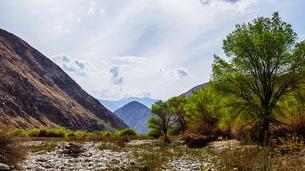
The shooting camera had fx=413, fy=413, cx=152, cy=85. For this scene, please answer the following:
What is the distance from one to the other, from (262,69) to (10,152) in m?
28.0

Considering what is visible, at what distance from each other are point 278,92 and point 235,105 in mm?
4131

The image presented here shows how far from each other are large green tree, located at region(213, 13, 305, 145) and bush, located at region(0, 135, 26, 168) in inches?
992

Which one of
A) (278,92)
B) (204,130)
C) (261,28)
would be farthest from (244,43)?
(204,130)

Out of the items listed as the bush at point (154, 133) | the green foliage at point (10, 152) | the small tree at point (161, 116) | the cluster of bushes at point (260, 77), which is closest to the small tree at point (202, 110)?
the small tree at point (161, 116)

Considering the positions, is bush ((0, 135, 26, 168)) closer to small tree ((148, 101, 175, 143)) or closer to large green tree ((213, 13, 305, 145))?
large green tree ((213, 13, 305, 145))

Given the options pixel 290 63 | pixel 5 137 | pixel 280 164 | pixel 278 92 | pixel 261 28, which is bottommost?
pixel 280 164

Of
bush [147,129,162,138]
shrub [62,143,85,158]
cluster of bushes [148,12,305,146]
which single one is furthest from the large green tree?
bush [147,129,162,138]

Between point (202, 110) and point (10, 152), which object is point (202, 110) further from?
point (10, 152)

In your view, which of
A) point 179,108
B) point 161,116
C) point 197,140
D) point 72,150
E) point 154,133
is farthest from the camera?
point 179,108

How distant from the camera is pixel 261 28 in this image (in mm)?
39625

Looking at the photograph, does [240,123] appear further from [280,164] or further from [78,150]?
[280,164]

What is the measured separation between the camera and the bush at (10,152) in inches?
655

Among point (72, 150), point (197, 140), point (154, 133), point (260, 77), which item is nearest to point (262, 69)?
point (260, 77)

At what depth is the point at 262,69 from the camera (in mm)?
39219
